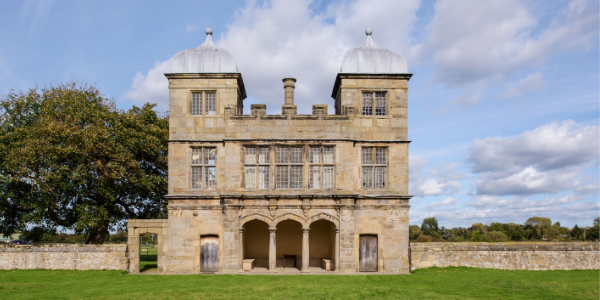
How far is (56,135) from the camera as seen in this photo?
92.7 feet

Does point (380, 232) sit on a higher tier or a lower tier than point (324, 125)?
lower

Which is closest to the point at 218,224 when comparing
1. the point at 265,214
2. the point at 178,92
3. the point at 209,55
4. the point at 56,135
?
the point at 265,214

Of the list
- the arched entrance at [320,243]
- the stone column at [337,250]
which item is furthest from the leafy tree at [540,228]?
the stone column at [337,250]

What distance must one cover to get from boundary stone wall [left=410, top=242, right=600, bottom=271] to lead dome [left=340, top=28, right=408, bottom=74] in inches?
399

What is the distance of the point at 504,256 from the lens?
82.9 feet

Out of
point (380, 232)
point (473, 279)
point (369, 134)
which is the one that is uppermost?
point (369, 134)

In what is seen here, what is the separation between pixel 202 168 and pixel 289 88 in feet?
22.5

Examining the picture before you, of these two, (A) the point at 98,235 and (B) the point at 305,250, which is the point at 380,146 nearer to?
(B) the point at 305,250

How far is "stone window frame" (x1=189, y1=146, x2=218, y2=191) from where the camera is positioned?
24.9 m

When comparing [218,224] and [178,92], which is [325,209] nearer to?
[218,224]

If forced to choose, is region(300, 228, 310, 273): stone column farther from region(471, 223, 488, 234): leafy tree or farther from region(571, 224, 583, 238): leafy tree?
region(571, 224, 583, 238): leafy tree

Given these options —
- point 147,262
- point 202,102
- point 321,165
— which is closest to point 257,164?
point 321,165

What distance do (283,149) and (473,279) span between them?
11703 mm

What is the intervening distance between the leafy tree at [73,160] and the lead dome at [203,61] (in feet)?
26.1
